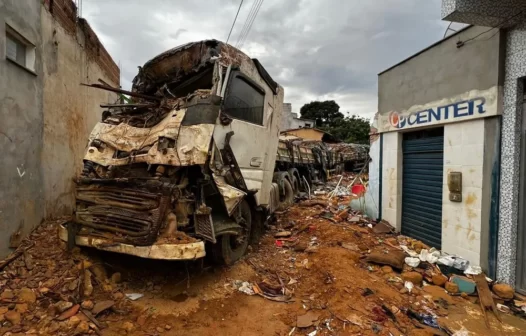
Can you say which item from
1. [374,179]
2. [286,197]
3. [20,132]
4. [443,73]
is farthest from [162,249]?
[286,197]

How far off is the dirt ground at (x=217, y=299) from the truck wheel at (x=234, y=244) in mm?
178

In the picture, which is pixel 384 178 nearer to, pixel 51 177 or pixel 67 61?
pixel 51 177

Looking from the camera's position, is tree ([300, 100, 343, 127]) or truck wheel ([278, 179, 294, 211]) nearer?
truck wheel ([278, 179, 294, 211])

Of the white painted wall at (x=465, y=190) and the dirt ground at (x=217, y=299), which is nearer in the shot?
the dirt ground at (x=217, y=299)

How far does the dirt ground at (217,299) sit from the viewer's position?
2.87 meters

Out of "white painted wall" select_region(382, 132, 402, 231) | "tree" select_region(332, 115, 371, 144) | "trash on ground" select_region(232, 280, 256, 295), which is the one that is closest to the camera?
"trash on ground" select_region(232, 280, 256, 295)

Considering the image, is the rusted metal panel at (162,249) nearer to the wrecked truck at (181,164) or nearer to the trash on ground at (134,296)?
the wrecked truck at (181,164)

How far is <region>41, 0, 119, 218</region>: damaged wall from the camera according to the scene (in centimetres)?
509

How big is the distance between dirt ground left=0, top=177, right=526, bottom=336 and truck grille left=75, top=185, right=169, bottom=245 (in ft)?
1.80

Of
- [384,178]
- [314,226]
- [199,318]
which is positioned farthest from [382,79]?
[199,318]

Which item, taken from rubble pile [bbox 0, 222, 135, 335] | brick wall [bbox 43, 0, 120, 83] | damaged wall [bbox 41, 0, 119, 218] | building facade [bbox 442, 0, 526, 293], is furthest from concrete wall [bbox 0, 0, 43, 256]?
building facade [bbox 442, 0, 526, 293]

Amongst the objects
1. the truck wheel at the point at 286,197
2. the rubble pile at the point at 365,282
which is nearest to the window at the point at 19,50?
the rubble pile at the point at 365,282

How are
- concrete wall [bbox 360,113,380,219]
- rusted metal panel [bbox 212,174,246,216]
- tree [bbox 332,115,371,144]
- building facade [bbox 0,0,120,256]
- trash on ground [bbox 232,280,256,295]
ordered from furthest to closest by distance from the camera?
tree [bbox 332,115,371,144] → concrete wall [bbox 360,113,380,219] → building facade [bbox 0,0,120,256] → trash on ground [bbox 232,280,256,295] → rusted metal panel [bbox 212,174,246,216]

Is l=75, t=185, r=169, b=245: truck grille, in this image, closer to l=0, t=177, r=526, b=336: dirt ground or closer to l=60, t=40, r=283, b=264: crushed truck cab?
l=60, t=40, r=283, b=264: crushed truck cab
